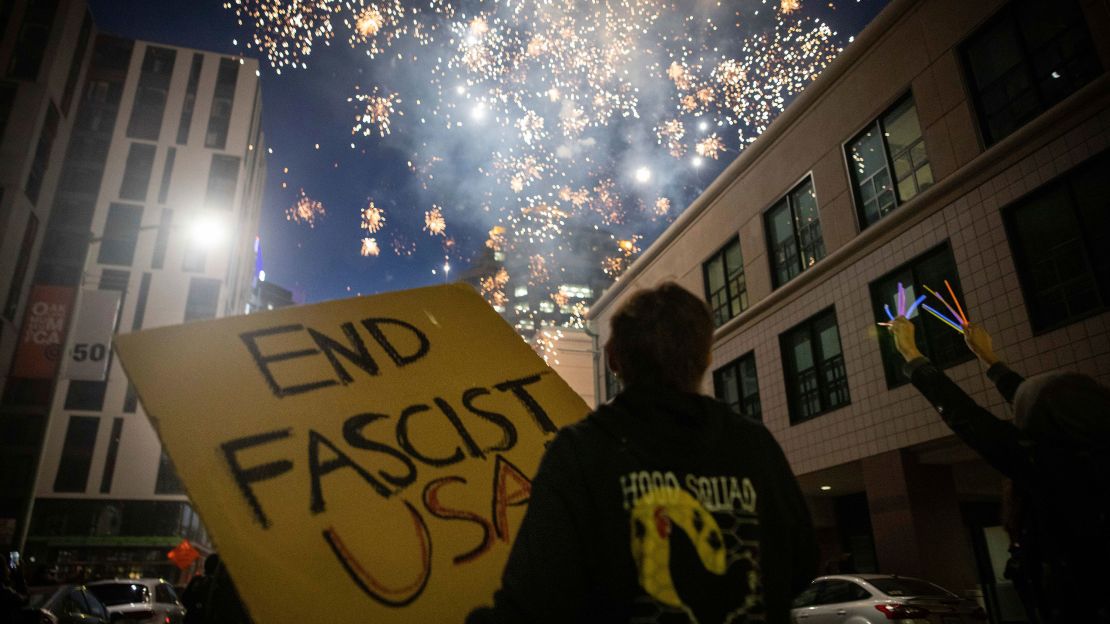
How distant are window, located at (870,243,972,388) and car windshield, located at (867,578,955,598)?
4132mm

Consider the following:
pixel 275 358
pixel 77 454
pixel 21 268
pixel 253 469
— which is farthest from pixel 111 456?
pixel 253 469

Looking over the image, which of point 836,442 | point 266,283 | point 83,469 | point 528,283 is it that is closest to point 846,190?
point 836,442

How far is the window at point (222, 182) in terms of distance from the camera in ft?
162

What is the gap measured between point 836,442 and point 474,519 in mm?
13728

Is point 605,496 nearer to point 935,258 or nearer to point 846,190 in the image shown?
point 935,258

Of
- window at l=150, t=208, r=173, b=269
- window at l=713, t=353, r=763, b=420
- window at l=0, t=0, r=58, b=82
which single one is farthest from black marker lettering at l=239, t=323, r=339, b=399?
window at l=150, t=208, r=173, b=269

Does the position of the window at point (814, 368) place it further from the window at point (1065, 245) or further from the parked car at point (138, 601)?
the parked car at point (138, 601)

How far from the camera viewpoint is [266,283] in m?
131

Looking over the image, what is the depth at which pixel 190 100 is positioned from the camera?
51594 mm

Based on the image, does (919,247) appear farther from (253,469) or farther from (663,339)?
(253,469)

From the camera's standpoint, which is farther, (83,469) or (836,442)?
(83,469)

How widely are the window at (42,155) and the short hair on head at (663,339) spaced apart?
39001 mm

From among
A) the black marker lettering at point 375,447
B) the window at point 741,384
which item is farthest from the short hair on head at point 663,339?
the window at point 741,384

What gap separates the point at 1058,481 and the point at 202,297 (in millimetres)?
53604
